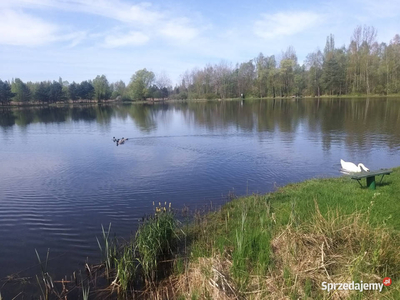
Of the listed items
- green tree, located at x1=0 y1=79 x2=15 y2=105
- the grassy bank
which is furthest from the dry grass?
green tree, located at x1=0 y1=79 x2=15 y2=105

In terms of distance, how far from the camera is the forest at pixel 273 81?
7675 centimetres

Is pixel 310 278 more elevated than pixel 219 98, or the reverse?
pixel 219 98

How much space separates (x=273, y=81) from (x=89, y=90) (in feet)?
237

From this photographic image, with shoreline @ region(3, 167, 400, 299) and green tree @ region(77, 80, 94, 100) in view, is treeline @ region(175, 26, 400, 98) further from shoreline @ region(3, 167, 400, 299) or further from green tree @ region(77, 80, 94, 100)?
shoreline @ region(3, 167, 400, 299)

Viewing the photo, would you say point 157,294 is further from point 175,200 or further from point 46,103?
point 46,103

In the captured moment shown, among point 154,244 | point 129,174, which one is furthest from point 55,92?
point 154,244

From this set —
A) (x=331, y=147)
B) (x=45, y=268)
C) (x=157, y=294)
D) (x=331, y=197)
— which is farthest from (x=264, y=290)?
(x=331, y=147)

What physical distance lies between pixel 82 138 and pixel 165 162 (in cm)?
1438

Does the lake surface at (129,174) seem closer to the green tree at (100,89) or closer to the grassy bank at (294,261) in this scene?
the grassy bank at (294,261)

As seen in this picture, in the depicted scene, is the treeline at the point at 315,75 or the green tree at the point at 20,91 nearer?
the treeline at the point at 315,75

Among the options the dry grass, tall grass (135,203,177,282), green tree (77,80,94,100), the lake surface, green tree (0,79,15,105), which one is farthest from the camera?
green tree (77,80,94,100)

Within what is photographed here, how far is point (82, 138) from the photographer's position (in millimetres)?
28516

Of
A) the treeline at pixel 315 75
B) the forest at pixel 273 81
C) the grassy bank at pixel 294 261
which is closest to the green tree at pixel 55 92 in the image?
the forest at pixel 273 81

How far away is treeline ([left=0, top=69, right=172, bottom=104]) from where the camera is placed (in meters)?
105
